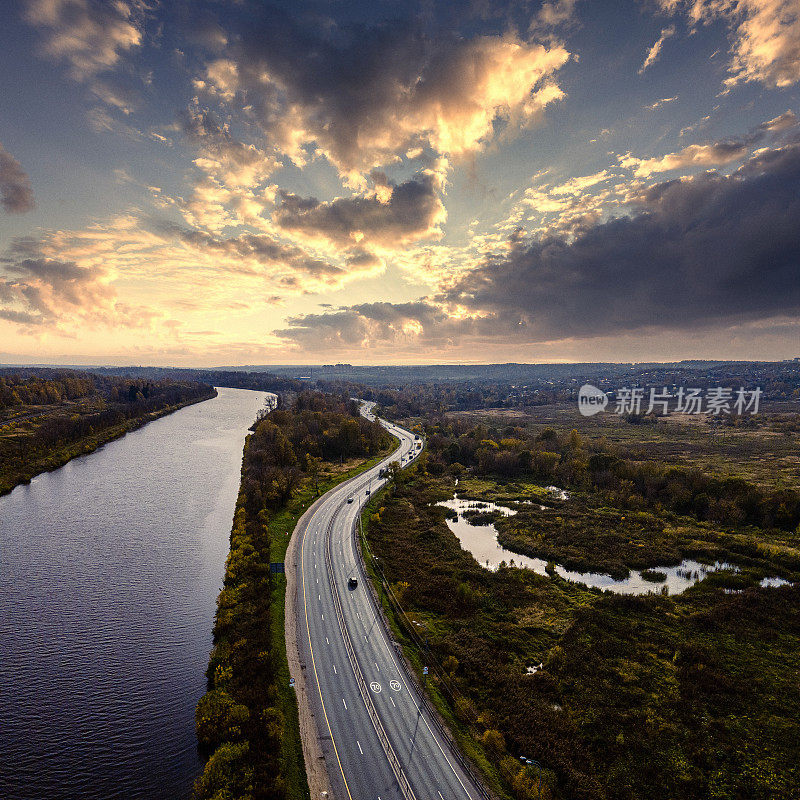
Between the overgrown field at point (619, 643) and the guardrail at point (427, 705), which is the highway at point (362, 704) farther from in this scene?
the overgrown field at point (619, 643)

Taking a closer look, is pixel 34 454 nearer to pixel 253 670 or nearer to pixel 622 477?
pixel 253 670

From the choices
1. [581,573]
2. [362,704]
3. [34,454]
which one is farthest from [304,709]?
[34,454]

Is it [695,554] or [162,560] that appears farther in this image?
[695,554]

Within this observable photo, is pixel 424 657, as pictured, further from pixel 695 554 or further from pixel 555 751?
pixel 695 554

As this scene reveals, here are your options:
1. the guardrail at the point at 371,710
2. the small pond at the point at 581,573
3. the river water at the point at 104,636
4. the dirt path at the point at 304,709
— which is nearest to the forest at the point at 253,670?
the dirt path at the point at 304,709

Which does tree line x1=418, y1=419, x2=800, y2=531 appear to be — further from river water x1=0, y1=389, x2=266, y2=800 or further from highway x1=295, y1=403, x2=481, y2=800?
river water x1=0, y1=389, x2=266, y2=800

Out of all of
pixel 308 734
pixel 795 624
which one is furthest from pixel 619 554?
pixel 308 734

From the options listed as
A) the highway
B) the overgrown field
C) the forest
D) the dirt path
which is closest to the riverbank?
the forest
